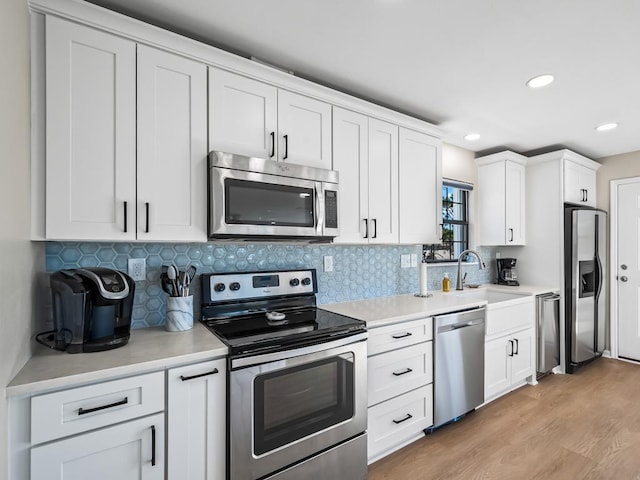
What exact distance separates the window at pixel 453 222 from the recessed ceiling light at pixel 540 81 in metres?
1.34

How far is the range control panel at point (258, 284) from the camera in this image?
193 centimetres

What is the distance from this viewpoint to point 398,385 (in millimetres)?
2088

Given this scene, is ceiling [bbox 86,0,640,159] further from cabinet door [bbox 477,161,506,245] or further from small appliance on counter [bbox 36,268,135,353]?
small appliance on counter [bbox 36,268,135,353]

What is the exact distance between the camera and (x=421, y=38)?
1.75 meters

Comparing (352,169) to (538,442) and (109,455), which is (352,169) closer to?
(109,455)


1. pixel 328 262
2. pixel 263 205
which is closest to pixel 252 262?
pixel 263 205

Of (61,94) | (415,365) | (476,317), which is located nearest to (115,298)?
(61,94)

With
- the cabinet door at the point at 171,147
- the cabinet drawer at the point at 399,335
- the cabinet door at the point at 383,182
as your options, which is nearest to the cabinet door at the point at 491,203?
the cabinet door at the point at 383,182

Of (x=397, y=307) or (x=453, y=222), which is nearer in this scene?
(x=397, y=307)

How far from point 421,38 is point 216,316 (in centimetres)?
192

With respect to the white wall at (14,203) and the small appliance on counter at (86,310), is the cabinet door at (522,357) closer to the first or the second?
the small appliance on counter at (86,310)

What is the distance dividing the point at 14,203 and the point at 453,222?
353cm

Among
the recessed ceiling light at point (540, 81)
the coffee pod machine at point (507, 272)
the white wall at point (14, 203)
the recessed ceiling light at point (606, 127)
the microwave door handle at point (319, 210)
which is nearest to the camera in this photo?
the white wall at point (14, 203)

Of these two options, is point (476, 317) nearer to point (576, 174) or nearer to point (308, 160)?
point (308, 160)
